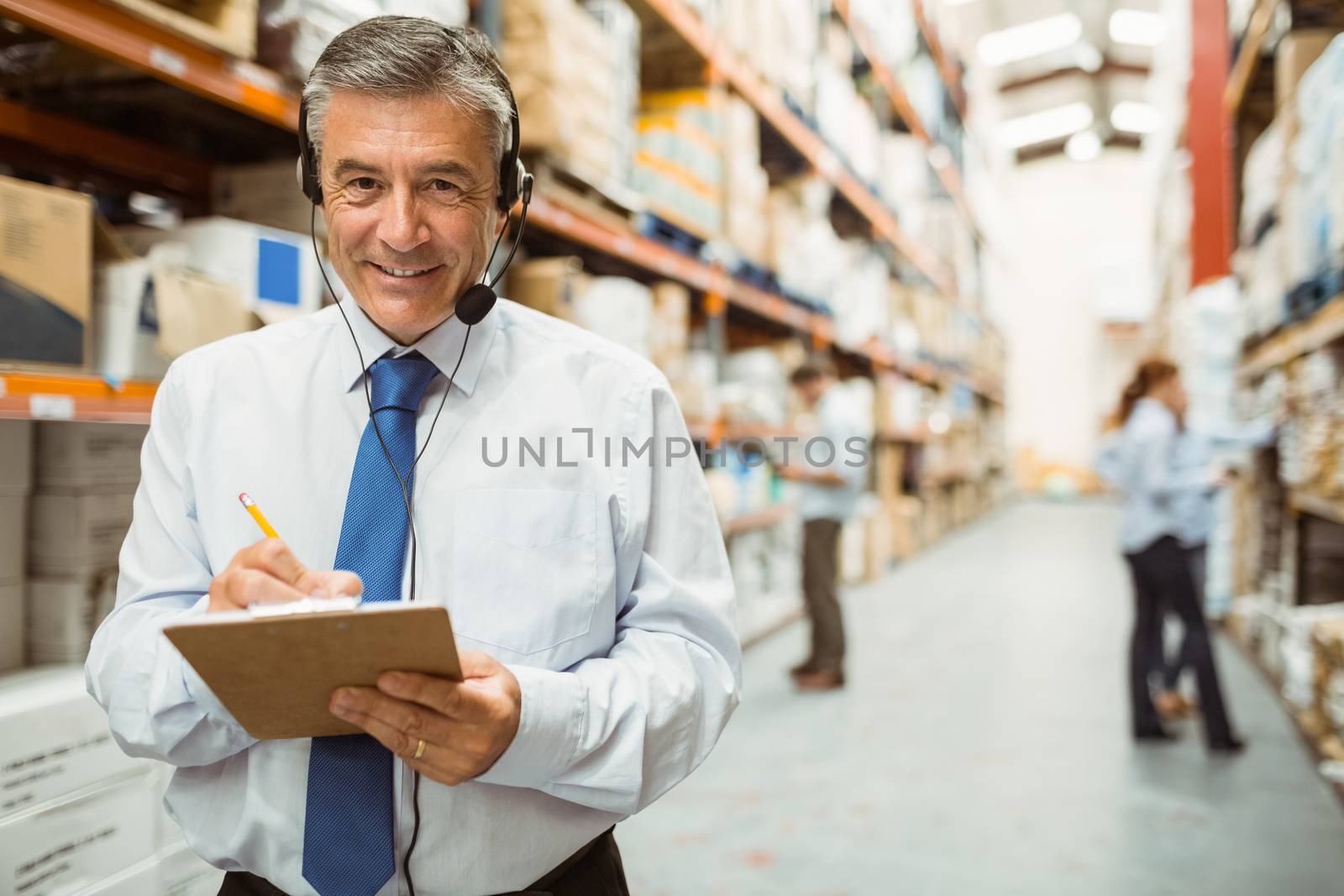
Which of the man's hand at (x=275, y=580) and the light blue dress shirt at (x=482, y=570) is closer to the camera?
the man's hand at (x=275, y=580)

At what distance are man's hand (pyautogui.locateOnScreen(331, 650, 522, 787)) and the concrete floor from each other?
1813 mm

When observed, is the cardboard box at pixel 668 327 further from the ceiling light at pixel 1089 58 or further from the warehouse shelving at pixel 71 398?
the ceiling light at pixel 1089 58

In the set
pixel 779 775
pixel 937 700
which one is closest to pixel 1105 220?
pixel 937 700

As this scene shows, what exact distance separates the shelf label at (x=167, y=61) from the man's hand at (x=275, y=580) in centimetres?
125

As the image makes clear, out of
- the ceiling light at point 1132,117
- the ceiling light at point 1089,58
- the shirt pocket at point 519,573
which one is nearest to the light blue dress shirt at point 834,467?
the shirt pocket at point 519,573

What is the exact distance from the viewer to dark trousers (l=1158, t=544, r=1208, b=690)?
3650 mm

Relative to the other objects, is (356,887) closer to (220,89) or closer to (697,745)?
(697,745)

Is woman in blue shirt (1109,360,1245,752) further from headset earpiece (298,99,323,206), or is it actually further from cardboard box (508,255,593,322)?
headset earpiece (298,99,323,206)

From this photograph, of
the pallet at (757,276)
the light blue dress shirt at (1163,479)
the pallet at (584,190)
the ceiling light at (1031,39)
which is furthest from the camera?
the ceiling light at (1031,39)

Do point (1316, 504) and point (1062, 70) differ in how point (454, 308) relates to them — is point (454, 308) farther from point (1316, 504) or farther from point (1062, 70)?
point (1062, 70)

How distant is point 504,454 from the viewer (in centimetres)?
105

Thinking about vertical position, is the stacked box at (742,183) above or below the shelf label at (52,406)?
above

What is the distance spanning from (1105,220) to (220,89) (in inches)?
803

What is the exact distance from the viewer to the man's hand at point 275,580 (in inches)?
32.1
